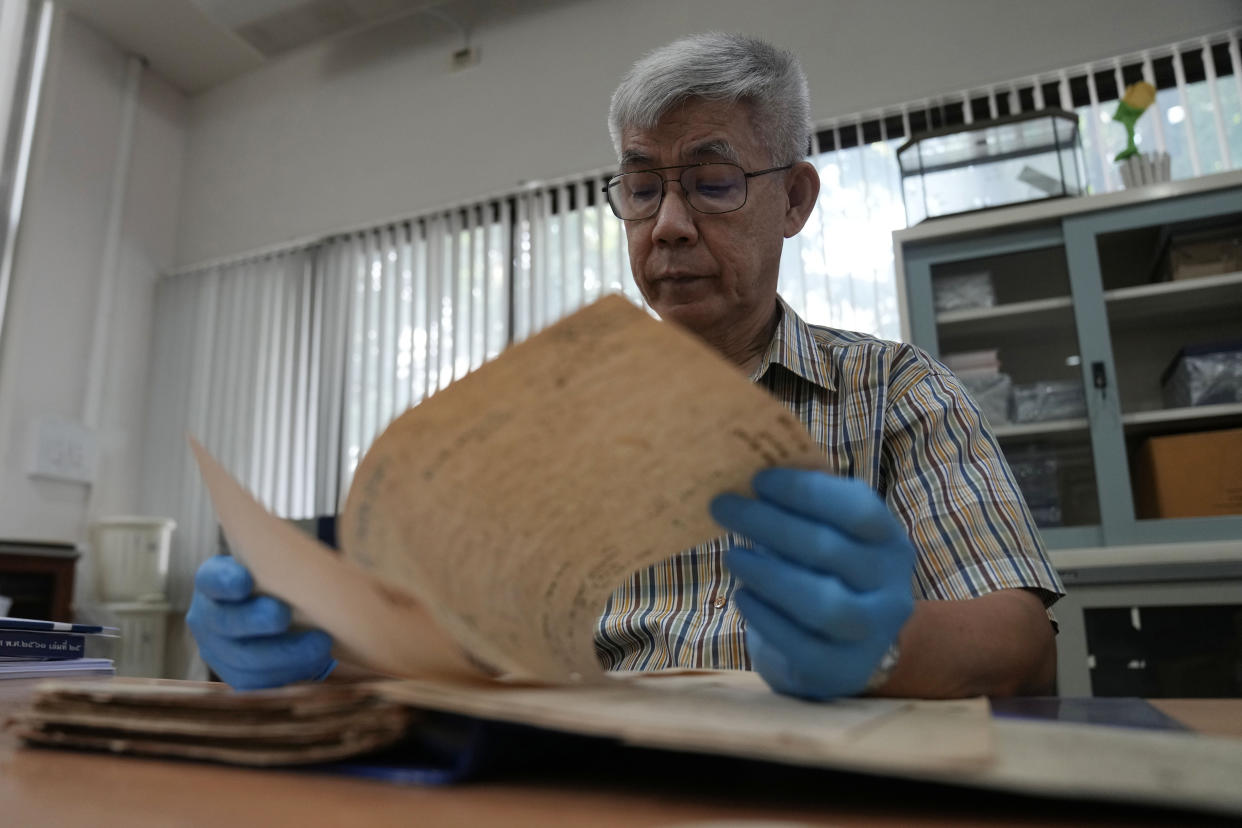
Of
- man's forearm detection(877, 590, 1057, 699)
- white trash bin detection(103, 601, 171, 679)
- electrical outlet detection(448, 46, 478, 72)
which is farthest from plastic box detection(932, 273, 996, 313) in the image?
white trash bin detection(103, 601, 171, 679)

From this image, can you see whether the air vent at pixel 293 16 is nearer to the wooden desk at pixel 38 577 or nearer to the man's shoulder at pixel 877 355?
the wooden desk at pixel 38 577

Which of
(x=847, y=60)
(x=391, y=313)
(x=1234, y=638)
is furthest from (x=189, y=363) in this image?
(x=1234, y=638)

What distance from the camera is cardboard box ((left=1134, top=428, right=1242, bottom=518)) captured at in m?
1.73

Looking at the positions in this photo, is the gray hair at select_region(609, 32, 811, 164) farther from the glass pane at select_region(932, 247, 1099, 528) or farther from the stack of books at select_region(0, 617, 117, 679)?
the glass pane at select_region(932, 247, 1099, 528)

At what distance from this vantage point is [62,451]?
9.34ft

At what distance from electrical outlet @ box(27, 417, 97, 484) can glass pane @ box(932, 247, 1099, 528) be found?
2750mm

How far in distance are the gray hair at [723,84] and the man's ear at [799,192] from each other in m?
0.03

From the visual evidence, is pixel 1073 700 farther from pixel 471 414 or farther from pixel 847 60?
pixel 847 60

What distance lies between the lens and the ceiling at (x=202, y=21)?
296 cm

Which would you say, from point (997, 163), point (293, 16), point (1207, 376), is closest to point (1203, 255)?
point (1207, 376)

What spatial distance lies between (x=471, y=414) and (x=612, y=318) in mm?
64

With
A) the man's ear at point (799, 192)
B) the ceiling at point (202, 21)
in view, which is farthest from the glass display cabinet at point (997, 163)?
the ceiling at point (202, 21)

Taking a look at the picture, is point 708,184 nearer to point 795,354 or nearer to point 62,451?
point 795,354

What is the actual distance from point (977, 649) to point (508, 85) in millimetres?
2827
